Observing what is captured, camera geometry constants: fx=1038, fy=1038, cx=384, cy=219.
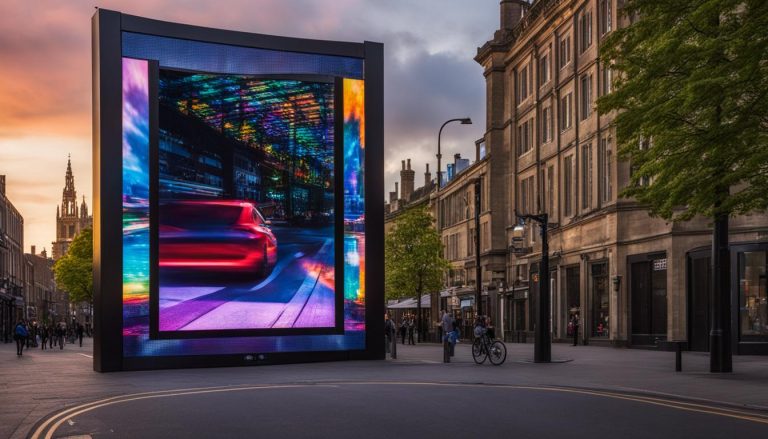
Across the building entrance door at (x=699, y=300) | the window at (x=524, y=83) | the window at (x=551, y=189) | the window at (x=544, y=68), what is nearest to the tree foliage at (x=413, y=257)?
the window at (x=551, y=189)

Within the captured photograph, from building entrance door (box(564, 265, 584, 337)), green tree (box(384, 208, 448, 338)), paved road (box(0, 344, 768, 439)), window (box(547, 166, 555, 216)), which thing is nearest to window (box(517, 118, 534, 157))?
window (box(547, 166, 555, 216))

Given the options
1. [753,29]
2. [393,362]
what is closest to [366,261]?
[393,362]

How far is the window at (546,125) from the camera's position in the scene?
6167 centimetres

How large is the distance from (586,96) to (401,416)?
4122 cm

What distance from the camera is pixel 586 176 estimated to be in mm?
54531

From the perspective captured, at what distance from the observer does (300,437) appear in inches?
537

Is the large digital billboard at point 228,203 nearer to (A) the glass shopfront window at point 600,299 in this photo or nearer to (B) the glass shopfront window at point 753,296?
(B) the glass shopfront window at point 753,296

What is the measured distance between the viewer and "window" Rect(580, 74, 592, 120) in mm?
53984

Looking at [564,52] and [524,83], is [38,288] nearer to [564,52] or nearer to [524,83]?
[524,83]

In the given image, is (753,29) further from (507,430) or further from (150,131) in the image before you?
(150,131)

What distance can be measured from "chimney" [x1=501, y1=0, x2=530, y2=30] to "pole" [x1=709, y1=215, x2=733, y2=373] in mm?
48617

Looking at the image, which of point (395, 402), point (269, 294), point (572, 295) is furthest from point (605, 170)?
point (395, 402)

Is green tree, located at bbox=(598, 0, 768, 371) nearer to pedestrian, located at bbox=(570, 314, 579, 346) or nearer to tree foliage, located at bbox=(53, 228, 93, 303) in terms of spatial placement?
pedestrian, located at bbox=(570, 314, 579, 346)

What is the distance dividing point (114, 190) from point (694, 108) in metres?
17.0
